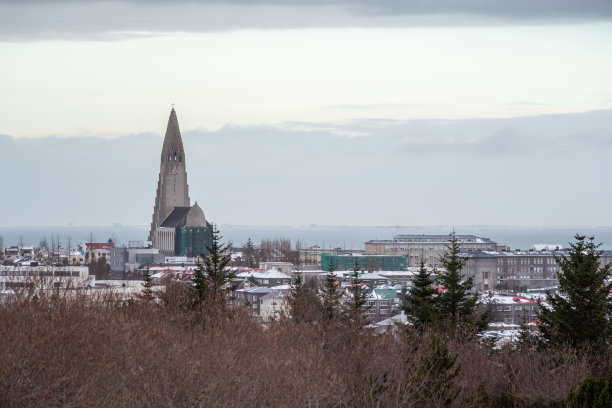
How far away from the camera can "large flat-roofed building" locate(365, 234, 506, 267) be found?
177000 mm

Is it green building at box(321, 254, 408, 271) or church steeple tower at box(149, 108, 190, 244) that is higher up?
church steeple tower at box(149, 108, 190, 244)

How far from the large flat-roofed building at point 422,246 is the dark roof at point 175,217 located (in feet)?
111

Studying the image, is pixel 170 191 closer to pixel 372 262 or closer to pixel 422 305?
pixel 372 262

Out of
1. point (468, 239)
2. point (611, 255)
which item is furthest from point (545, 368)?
point (468, 239)

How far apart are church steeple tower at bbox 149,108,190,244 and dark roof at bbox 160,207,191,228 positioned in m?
5.73

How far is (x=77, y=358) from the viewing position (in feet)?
65.8

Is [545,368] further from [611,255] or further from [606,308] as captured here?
[611,255]

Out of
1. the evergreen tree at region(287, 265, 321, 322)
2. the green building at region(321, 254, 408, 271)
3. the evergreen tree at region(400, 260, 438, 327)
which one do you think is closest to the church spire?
the green building at region(321, 254, 408, 271)

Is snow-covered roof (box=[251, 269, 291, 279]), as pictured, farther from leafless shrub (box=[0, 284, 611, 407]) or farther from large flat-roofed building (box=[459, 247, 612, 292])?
leafless shrub (box=[0, 284, 611, 407])

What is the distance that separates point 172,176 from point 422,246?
49.1 metres

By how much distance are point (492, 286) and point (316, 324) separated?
10141 cm

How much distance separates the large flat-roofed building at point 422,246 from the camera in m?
177

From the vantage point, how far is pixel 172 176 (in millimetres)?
195375

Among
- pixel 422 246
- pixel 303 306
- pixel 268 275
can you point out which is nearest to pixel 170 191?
pixel 422 246
